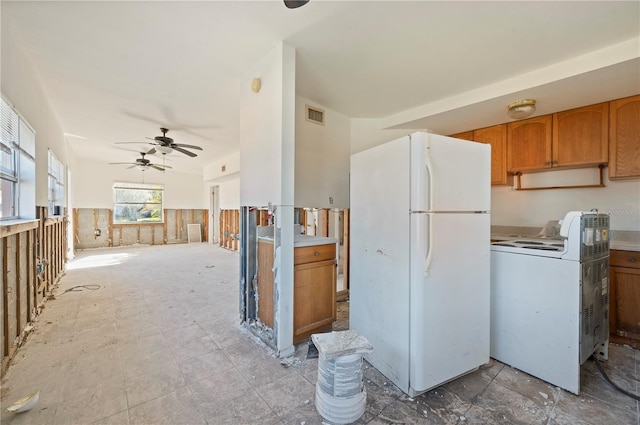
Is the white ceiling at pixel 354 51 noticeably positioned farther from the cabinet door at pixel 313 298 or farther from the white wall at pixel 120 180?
the white wall at pixel 120 180

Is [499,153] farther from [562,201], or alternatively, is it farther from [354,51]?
[354,51]

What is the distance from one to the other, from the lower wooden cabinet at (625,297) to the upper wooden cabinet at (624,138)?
2.70 ft

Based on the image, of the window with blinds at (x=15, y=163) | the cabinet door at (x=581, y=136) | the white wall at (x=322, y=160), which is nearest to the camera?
the window with blinds at (x=15, y=163)

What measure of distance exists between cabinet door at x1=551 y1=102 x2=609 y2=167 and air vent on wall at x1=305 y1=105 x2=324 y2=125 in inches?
108

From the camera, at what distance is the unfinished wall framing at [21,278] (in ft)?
6.95

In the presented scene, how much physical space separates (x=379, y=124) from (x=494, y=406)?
3475 millimetres

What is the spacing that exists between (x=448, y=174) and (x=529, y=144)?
2284 millimetres

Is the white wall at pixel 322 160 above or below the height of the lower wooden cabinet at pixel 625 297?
above

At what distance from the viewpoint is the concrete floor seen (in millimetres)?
1617

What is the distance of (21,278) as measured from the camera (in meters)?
2.53

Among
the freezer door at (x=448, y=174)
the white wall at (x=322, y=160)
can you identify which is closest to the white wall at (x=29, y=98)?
the white wall at (x=322, y=160)

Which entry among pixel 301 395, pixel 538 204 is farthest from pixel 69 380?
pixel 538 204

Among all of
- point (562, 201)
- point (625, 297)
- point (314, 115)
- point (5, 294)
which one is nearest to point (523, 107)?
point (562, 201)

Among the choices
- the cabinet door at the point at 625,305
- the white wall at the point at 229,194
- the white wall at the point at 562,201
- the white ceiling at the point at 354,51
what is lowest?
the cabinet door at the point at 625,305
